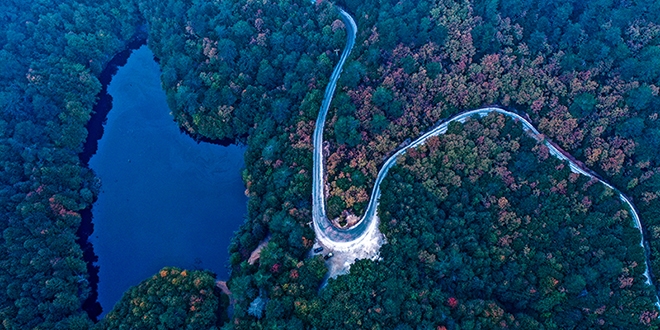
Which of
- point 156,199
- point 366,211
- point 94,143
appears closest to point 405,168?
point 366,211

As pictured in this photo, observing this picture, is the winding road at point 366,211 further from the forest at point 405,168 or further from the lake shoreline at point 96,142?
the lake shoreline at point 96,142

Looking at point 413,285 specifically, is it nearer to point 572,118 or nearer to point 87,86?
point 572,118

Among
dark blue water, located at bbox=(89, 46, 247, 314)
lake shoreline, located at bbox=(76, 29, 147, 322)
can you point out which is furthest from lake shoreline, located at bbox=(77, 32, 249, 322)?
dark blue water, located at bbox=(89, 46, 247, 314)

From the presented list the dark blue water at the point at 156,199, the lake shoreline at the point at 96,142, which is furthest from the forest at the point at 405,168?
the dark blue water at the point at 156,199

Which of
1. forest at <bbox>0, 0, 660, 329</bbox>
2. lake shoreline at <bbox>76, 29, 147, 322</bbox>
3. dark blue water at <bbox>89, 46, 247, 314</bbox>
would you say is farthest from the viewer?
dark blue water at <bbox>89, 46, 247, 314</bbox>

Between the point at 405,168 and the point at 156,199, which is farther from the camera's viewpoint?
the point at 156,199

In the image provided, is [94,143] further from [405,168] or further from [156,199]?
[405,168]

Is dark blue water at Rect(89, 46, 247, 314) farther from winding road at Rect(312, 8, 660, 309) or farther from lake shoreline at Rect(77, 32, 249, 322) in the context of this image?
winding road at Rect(312, 8, 660, 309)
